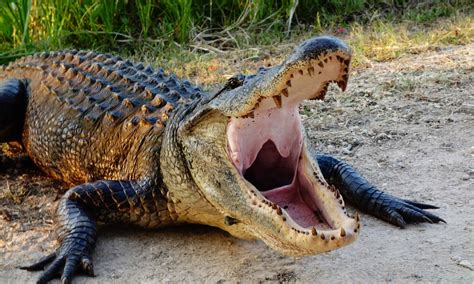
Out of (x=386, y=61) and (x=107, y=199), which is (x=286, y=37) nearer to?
(x=386, y=61)

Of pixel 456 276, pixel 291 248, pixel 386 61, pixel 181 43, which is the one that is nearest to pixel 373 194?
pixel 456 276

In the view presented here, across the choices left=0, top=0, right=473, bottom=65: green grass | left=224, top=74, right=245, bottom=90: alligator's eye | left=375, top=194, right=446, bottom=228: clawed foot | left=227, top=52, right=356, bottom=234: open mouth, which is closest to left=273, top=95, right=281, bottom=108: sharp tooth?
left=227, top=52, right=356, bottom=234: open mouth

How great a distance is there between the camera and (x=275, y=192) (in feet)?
8.35

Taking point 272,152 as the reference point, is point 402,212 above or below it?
below

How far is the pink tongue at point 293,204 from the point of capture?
7.98ft

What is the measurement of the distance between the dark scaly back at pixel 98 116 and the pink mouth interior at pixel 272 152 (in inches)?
22.5

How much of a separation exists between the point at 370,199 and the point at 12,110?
7.70ft

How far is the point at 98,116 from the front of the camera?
3451 mm

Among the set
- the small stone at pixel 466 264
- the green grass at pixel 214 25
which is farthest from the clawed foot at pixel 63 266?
the green grass at pixel 214 25

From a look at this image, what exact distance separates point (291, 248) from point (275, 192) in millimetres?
330

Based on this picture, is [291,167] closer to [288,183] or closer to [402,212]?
[288,183]

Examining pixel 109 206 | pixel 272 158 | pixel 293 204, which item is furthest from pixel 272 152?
pixel 109 206

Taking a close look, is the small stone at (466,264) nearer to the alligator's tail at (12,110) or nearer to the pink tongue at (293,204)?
the pink tongue at (293,204)

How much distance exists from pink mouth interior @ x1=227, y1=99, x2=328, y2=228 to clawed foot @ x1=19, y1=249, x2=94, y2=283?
77 cm
